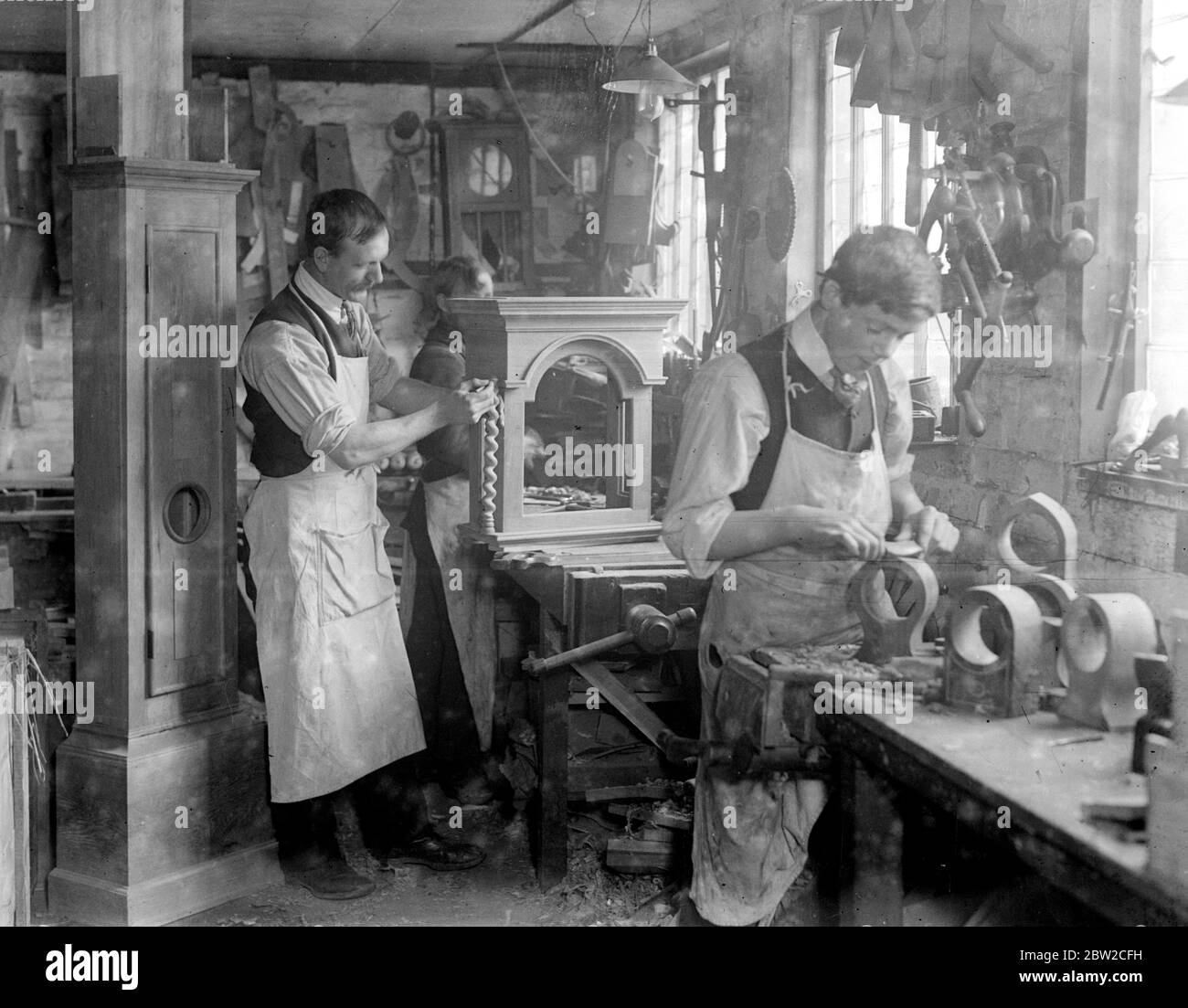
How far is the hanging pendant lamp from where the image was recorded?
3.92 metres

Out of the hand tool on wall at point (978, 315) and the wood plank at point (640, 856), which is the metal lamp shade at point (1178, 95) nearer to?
the hand tool on wall at point (978, 315)

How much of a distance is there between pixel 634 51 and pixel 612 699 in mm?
1848

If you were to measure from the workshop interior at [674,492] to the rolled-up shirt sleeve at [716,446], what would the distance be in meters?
0.01

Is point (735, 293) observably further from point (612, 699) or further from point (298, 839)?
point (298, 839)

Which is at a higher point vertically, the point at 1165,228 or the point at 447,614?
the point at 1165,228

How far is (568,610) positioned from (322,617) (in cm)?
69

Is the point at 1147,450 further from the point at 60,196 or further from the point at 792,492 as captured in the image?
the point at 60,196

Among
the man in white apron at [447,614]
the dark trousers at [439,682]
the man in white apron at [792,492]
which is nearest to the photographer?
the man in white apron at [792,492]

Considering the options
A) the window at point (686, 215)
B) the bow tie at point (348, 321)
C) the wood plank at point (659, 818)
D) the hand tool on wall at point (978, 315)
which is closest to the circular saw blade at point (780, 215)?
the window at point (686, 215)

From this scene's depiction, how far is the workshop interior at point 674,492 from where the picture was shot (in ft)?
8.77

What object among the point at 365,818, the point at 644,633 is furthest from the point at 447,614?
the point at 644,633

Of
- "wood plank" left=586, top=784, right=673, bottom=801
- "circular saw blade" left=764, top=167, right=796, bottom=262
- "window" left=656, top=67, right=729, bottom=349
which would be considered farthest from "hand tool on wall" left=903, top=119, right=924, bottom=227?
"wood plank" left=586, top=784, right=673, bottom=801

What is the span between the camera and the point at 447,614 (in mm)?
4480
